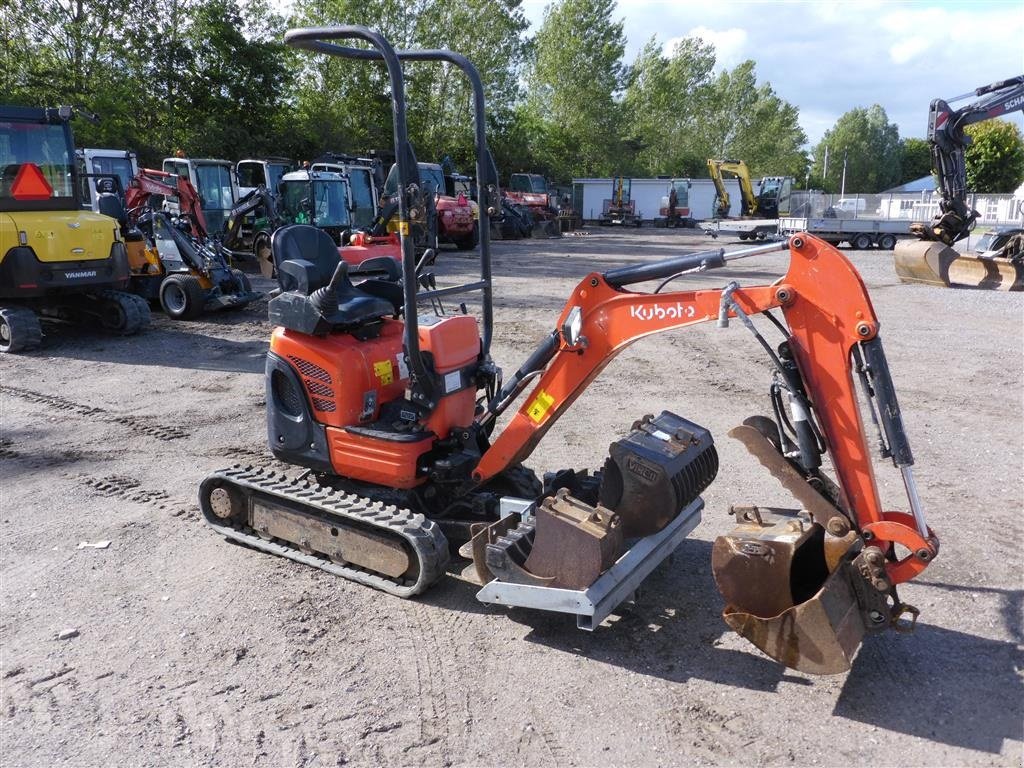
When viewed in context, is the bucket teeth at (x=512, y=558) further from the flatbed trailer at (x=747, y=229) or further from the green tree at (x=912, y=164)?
the green tree at (x=912, y=164)

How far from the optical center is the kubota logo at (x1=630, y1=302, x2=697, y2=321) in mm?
3695

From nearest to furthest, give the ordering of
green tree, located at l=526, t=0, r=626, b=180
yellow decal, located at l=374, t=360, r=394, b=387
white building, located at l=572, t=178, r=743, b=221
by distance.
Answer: yellow decal, located at l=374, t=360, r=394, b=387
white building, located at l=572, t=178, r=743, b=221
green tree, located at l=526, t=0, r=626, b=180

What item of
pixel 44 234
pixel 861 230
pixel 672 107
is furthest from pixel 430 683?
A: pixel 672 107

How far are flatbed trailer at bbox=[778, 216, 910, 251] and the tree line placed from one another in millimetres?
14006

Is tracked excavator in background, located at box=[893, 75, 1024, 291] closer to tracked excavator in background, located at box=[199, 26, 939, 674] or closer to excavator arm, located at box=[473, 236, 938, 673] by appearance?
tracked excavator in background, located at box=[199, 26, 939, 674]

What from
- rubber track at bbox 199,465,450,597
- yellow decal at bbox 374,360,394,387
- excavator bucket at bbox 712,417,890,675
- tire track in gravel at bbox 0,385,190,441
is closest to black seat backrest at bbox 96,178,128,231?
tire track in gravel at bbox 0,385,190,441

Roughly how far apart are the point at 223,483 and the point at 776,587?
3267 millimetres

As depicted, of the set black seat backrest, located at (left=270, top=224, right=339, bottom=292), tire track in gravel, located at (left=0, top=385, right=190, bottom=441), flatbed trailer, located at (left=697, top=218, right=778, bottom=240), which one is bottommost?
tire track in gravel, located at (left=0, top=385, right=190, bottom=441)

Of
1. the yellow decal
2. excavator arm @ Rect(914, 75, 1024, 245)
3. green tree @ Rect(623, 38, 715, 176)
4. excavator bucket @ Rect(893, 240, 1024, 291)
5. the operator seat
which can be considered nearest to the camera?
the operator seat

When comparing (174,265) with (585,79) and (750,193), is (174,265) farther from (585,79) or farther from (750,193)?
(585,79)

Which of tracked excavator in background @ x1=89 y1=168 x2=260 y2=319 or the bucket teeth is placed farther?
tracked excavator in background @ x1=89 y1=168 x2=260 y2=319

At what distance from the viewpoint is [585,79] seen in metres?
51.5

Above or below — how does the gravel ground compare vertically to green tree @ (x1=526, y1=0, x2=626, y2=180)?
below

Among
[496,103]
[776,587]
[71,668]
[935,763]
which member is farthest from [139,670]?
[496,103]
